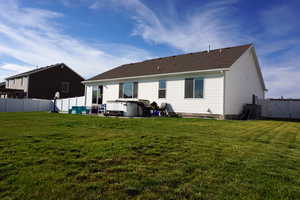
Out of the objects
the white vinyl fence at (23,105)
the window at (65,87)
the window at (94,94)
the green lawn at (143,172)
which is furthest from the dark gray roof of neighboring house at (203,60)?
the window at (65,87)

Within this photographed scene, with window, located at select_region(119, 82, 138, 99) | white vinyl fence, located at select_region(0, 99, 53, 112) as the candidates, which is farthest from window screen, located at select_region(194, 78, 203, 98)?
white vinyl fence, located at select_region(0, 99, 53, 112)

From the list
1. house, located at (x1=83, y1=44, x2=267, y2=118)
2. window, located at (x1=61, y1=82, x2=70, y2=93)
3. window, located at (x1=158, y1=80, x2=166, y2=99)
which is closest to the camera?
house, located at (x1=83, y1=44, x2=267, y2=118)

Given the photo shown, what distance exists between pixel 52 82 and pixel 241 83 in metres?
26.2

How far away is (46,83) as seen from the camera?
90.2 feet

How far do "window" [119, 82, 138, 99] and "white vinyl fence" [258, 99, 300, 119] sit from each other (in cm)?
1188

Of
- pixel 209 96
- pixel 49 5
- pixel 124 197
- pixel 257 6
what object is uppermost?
pixel 257 6

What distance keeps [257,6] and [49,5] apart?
463 inches

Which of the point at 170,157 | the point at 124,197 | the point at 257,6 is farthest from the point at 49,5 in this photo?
the point at 257,6

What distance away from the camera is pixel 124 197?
183 cm

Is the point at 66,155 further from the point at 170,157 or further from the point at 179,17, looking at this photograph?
the point at 179,17

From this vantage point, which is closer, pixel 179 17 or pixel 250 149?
pixel 250 149

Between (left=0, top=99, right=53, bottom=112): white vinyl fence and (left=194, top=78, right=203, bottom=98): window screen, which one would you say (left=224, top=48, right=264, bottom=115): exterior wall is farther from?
(left=0, top=99, right=53, bottom=112): white vinyl fence

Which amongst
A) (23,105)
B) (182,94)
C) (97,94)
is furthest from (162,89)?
(23,105)

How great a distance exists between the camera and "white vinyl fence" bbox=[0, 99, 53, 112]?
→ 66.6 feet
